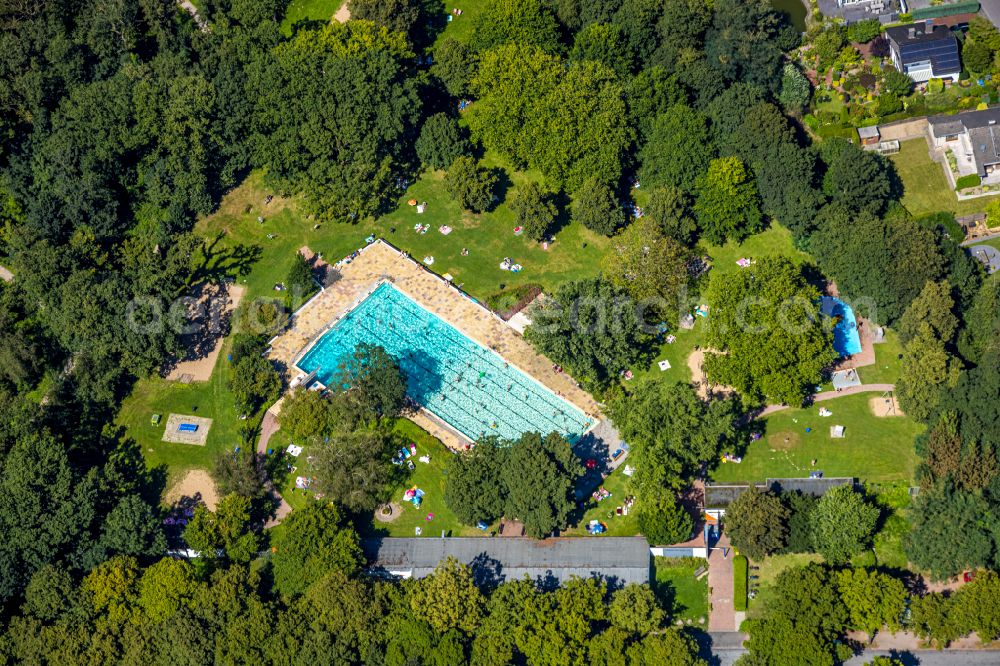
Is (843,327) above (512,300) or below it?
below

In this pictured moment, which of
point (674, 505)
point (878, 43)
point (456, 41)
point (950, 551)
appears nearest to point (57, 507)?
point (674, 505)

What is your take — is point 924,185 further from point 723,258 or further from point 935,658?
point 935,658

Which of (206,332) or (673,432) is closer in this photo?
(673,432)

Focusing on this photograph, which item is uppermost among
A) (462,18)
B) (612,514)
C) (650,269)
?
(462,18)

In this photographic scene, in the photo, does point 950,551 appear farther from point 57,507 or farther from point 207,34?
point 207,34

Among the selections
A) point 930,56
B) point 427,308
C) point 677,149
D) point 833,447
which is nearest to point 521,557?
point 427,308

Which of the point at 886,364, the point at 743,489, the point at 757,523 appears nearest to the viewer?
the point at 757,523

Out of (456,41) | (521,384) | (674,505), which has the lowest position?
(674,505)
